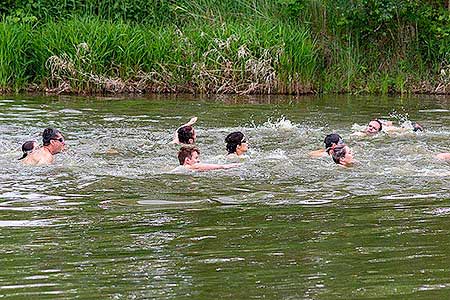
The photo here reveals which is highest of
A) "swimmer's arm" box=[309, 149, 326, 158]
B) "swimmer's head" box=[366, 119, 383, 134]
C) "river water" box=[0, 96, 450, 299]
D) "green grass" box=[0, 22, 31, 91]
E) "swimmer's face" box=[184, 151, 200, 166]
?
"green grass" box=[0, 22, 31, 91]

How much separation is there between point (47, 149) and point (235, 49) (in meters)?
10.9

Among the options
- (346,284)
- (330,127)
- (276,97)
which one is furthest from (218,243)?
(276,97)

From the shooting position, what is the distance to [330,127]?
18.0 metres

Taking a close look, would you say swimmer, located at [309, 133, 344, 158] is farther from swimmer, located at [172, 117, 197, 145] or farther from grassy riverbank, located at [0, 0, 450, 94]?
grassy riverbank, located at [0, 0, 450, 94]

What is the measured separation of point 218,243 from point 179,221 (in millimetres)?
1120

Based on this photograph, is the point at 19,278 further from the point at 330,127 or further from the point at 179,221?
the point at 330,127

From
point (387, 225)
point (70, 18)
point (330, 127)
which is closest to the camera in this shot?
point (387, 225)

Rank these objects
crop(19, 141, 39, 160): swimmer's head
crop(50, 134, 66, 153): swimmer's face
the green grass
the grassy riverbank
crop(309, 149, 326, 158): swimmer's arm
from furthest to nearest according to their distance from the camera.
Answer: the grassy riverbank → the green grass → crop(309, 149, 326, 158): swimmer's arm → crop(19, 141, 39, 160): swimmer's head → crop(50, 134, 66, 153): swimmer's face

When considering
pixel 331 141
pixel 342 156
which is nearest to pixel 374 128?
pixel 331 141

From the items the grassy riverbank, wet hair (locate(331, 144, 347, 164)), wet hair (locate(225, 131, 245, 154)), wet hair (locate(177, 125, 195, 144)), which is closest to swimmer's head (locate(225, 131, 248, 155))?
wet hair (locate(225, 131, 245, 154))

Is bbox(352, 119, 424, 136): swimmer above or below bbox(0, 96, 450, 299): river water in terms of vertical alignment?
above

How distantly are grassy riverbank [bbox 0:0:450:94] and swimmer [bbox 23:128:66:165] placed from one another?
10.3 m

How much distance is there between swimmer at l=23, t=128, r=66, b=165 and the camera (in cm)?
1322

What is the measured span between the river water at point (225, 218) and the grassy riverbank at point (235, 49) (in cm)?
593
